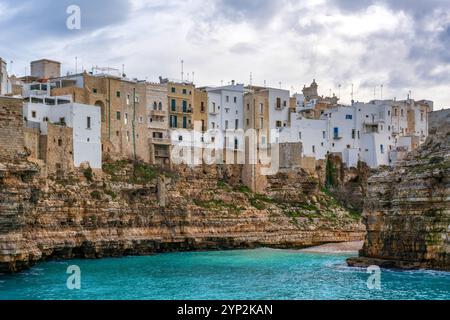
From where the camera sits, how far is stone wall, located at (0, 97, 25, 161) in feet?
149

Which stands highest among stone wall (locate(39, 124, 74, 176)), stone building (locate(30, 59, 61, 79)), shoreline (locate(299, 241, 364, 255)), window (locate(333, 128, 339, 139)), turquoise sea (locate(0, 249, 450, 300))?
stone building (locate(30, 59, 61, 79))

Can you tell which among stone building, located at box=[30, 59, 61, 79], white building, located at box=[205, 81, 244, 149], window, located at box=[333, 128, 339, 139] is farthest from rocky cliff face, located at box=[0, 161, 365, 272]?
stone building, located at box=[30, 59, 61, 79]

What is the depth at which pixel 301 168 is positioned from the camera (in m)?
82.4

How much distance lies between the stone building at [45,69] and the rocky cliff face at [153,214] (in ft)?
40.0

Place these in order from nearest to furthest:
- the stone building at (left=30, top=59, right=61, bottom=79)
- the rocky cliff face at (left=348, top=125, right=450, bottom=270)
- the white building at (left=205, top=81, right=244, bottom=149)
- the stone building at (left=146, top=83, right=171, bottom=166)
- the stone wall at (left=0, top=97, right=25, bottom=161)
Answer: the stone wall at (left=0, top=97, right=25, bottom=161), the rocky cliff face at (left=348, top=125, right=450, bottom=270), the stone building at (left=146, top=83, right=171, bottom=166), the stone building at (left=30, top=59, right=61, bottom=79), the white building at (left=205, top=81, right=244, bottom=149)

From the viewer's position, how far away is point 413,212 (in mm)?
47281

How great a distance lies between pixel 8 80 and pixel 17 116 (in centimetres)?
2402

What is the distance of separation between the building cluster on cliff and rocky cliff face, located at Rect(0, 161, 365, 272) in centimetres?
230

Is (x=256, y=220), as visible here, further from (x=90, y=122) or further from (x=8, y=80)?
(x=8, y=80)

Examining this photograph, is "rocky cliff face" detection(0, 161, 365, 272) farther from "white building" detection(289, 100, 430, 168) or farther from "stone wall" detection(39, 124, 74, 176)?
"white building" detection(289, 100, 430, 168)

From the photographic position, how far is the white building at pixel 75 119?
2454 inches

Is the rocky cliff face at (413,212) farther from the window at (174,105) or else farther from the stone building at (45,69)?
the stone building at (45,69)
